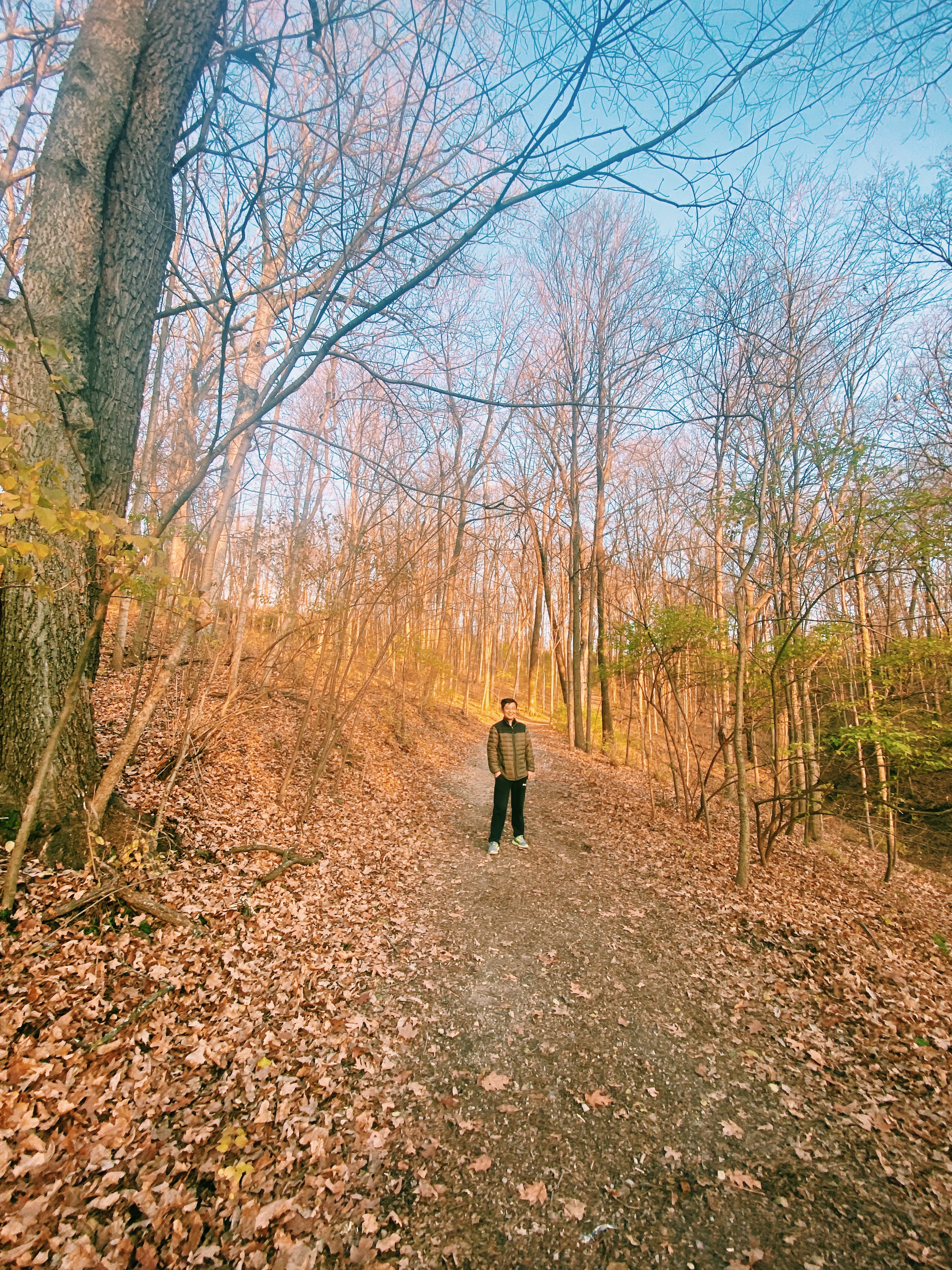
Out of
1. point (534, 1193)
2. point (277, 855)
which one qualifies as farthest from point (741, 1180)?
point (277, 855)

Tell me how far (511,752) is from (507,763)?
15cm

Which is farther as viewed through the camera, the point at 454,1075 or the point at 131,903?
the point at 131,903

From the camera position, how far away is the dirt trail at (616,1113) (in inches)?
82.4

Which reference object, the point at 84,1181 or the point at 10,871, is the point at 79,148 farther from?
the point at 84,1181

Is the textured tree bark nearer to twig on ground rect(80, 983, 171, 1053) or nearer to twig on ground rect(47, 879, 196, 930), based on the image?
twig on ground rect(47, 879, 196, 930)

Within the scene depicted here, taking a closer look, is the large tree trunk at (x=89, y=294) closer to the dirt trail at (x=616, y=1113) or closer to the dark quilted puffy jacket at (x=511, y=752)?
the dirt trail at (x=616, y=1113)

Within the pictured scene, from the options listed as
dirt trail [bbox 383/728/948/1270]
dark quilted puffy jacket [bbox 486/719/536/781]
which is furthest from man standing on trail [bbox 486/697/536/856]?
dirt trail [bbox 383/728/948/1270]

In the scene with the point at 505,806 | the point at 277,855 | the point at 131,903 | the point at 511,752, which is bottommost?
the point at 277,855

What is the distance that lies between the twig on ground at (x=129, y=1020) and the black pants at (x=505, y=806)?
3.94m

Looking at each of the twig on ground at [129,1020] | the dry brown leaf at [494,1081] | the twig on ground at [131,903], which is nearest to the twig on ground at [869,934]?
the dry brown leaf at [494,1081]

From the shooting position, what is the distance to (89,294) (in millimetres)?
3381

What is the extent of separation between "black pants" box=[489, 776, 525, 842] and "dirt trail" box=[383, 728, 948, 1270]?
1388mm

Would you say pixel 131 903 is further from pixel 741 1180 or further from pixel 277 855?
pixel 741 1180

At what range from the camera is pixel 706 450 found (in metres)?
8.39
